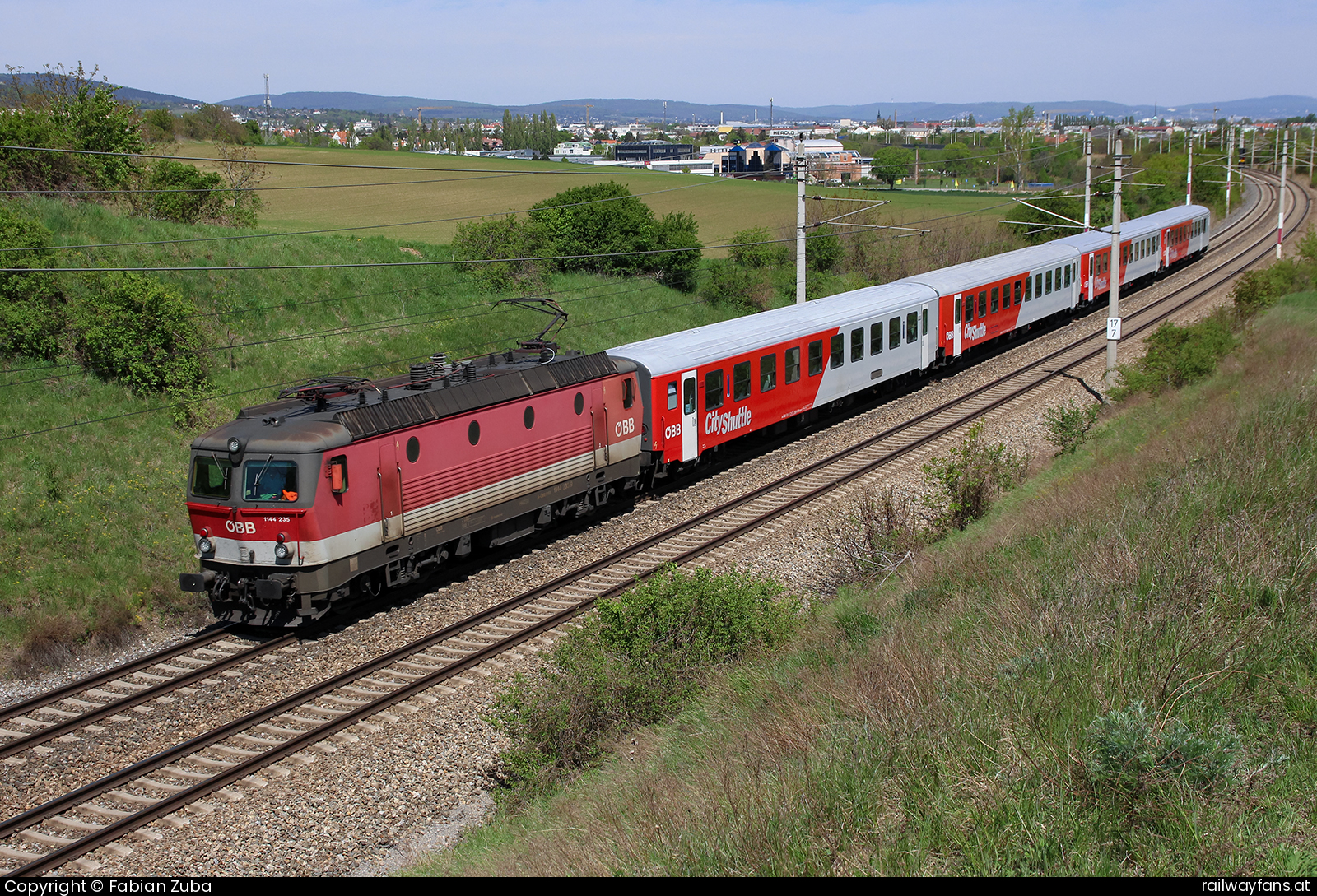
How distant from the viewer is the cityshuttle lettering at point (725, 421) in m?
20.7

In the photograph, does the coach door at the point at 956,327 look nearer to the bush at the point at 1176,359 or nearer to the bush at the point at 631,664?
the bush at the point at 1176,359

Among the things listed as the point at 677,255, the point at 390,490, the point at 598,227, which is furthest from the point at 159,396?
the point at 677,255

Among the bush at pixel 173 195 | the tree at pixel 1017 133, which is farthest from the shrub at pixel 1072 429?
the tree at pixel 1017 133

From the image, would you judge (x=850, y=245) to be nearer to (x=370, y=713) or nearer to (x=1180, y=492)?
(x=1180, y=492)

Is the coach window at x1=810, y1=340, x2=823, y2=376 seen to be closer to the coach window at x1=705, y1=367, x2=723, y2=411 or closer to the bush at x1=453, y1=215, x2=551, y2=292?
the coach window at x1=705, y1=367, x2=723, y2=411

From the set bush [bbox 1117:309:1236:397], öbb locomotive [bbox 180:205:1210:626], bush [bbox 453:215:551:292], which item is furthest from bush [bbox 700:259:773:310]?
bush [bbox 1117:309:1236:397]

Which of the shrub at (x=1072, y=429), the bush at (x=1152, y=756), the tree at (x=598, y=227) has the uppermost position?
the tree at (x=598, y=227)

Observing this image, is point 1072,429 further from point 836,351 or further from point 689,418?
point 689,418

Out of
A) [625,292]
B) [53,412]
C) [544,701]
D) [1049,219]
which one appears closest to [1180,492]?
[544,701]

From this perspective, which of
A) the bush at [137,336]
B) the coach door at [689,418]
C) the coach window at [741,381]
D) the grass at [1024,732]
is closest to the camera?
the grass at [1024,732]

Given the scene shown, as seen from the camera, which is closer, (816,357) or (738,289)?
(816,357)

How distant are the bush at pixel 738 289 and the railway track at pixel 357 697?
20.7 metres

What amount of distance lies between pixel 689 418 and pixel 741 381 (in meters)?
1.78

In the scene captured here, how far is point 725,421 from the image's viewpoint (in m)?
21.1
